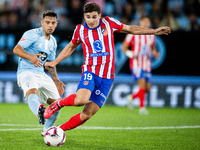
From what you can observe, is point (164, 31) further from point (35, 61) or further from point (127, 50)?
point (127, 50)

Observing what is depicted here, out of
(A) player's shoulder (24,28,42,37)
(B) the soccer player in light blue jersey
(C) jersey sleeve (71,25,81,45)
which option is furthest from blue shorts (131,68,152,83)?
(C) jersey sleeve (71,25,81,45)

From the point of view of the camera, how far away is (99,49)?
5.88m

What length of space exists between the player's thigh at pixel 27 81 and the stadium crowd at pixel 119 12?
571cm

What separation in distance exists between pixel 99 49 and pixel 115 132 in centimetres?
169

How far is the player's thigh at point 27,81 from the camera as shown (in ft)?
20.6

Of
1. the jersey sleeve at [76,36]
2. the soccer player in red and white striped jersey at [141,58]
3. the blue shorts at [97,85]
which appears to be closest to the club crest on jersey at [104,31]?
the jersey sleeve at [76,36]

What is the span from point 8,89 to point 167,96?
4470 mm

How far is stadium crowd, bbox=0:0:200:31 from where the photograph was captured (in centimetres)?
1244

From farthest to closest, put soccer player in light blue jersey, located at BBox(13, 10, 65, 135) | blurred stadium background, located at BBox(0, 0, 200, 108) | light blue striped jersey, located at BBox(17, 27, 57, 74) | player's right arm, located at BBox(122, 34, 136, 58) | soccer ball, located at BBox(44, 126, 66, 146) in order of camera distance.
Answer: blurred stadium background, located at BBox(0, 0, 200, 108)
player's right arm, located at BBox(122, 34, 136, 58)
light blue striped jersey, located at BBox(17, 27, 57, 74)
soccer player in light blue jersey, located at BBox(13, 10, 65, 135)
soccer ball, located at BBox(44, 126, 66, 146)

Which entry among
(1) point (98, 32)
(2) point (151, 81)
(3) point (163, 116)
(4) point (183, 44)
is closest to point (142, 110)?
(3) point (163, 116)

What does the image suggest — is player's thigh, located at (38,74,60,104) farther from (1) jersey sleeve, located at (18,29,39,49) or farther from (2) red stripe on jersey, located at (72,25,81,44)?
(2) red stripe on jersey, located at (72,25,81,44)

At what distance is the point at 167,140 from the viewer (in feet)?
20.1

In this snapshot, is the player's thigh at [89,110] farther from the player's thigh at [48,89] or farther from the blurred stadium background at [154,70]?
the blurred stadium background at [154,70]

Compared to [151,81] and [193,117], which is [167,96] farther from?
[193,117]
